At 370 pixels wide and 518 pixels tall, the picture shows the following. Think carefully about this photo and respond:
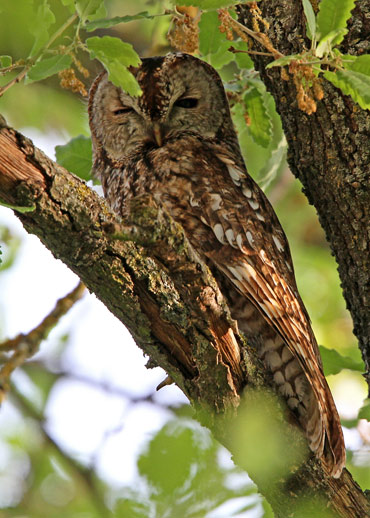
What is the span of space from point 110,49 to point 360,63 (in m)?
0.75

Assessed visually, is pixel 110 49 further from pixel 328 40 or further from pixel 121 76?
pixel 328 40

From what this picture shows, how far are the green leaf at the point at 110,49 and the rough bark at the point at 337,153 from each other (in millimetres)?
1018

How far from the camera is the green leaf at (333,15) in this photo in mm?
1992

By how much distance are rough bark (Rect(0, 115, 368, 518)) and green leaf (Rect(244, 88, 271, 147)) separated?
3.94 feet

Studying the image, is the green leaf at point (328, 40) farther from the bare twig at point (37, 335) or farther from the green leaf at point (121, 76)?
the bare twig at point (37, 335)

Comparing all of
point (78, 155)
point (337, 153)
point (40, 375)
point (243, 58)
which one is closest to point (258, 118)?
point (243, 58)

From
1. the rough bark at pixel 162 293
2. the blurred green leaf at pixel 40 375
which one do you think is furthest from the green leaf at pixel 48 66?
the blurred green leaf at pixel 40 375

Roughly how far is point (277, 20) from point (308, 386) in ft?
4.90

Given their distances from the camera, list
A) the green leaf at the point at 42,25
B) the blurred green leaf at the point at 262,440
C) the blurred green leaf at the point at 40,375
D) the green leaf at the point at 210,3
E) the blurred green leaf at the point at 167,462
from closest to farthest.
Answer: the blurred green leaf at the point at 167,462
the blurred green leaf at the point at 262,440
the green leaf at the point at 42,25
the green leaf at the point at 210,3
the blurred green leaf at the point at 40,375

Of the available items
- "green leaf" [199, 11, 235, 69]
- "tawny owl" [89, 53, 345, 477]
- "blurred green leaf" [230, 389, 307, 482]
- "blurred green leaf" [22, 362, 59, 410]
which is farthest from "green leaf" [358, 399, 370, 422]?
"blurred green leaf" [22, 362, 59, 410]

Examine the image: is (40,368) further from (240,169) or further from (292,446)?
(292,446)

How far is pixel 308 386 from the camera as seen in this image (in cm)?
268

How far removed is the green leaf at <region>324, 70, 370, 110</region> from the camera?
1965 mm

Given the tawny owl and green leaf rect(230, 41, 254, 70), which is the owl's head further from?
green leaf rect(230, 41, 254, 70)
